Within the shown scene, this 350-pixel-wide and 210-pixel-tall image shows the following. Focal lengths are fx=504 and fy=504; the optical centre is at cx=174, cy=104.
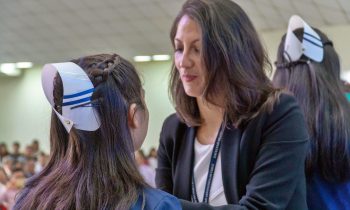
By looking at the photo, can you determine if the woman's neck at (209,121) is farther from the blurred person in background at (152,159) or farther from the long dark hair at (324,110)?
the blurred person in background at (152,159)

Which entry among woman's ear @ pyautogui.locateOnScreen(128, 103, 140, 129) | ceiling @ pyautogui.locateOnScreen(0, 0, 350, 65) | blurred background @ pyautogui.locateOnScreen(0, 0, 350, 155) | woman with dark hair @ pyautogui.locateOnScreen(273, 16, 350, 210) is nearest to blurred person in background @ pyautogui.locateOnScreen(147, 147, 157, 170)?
blurred background @ pyautogui.locateOnScreen(0, 0, 350, 155)

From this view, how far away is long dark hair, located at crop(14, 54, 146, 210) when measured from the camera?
1313 mm

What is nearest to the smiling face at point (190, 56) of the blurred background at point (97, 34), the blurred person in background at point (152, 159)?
the blurred background at point (97, 34)

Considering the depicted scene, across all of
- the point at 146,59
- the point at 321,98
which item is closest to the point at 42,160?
the point at 146,59

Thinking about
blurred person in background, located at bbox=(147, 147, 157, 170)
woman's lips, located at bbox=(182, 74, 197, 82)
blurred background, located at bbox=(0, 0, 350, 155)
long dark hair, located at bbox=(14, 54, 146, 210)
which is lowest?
blurred person in background, located at bbox=(147, 147, 157, 170)

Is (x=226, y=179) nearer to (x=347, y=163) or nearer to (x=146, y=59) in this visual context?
(x=347, y=163)

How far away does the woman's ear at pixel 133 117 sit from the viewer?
4.72 ft

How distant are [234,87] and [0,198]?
6363 mm

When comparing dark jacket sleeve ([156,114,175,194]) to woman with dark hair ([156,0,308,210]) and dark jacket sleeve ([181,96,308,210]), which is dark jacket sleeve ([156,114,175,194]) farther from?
dark jacket sleeve ([181,96,308,210])

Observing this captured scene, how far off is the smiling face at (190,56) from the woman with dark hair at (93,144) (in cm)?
19

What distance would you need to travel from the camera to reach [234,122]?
4.92 ft

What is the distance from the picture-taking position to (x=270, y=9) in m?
9.73

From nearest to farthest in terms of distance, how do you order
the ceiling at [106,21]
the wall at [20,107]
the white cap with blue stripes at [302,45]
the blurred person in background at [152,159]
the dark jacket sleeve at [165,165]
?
the dark jacket sleeve at [165,165]
the white cap with blue stripes at [302,45]
the ceiling at [106,21]
the blurred person in background at [152,159]
the wall at [20,107]

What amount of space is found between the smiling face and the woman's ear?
0.21 meters
